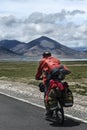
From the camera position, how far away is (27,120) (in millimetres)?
11680

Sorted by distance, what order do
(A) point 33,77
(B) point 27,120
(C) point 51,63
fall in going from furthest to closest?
1. (A) point 33,77
2. (B) point 27,120
3. (C) point 51,63

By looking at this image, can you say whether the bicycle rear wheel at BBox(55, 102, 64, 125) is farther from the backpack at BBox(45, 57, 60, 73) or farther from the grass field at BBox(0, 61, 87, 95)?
the grass field at BBox(0, 61, 87, 95)

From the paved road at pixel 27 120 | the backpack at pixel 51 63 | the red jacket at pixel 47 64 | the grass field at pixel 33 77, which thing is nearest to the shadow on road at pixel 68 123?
the paved road at pixel 27 120

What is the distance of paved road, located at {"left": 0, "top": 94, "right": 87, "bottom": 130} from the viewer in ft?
34.4

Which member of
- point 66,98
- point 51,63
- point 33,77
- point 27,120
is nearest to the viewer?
point 66,98

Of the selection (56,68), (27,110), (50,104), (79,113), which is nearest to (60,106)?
(50,104)

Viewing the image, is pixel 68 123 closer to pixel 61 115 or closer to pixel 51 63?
pixel 61 115

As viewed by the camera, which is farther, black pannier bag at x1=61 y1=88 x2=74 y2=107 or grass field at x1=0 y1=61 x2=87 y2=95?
grass field at x1=0 y1=61 x2=87 y2=95

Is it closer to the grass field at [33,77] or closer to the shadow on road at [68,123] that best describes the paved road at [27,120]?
the shadow on road at [68,123]

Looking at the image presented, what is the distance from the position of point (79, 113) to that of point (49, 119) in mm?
1685

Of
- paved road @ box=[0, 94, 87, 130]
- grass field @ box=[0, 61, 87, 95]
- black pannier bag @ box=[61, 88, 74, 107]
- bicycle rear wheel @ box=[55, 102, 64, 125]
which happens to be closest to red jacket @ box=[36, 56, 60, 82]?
black pannier bag @ box=[61, 88, 74, 107]

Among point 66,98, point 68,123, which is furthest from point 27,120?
point 66,98

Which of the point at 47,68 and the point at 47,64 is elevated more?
the point at 47,64

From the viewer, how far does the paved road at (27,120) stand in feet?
34.4
